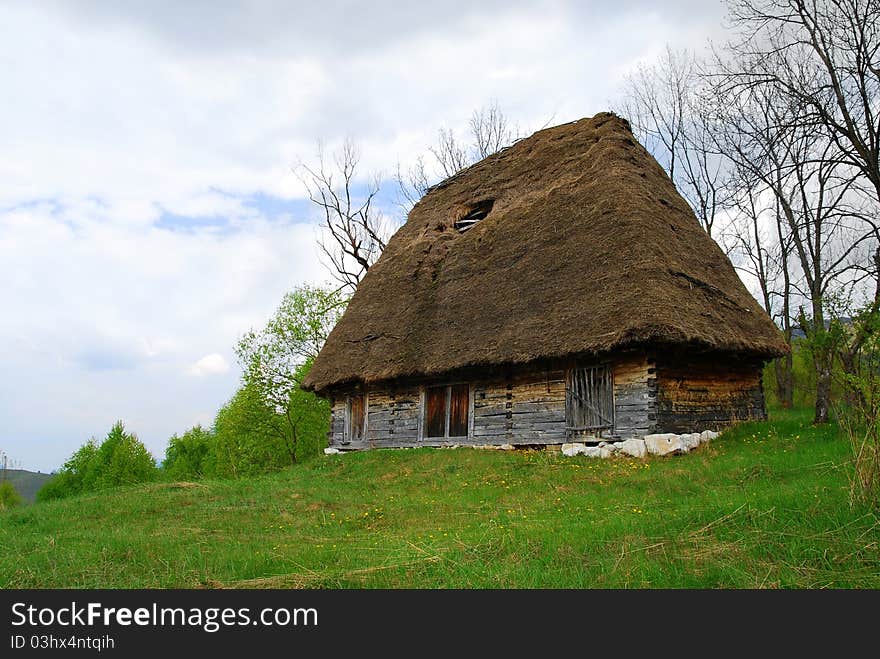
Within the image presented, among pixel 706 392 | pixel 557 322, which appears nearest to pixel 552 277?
pixel 557 322

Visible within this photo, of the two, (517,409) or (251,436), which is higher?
(517,409)

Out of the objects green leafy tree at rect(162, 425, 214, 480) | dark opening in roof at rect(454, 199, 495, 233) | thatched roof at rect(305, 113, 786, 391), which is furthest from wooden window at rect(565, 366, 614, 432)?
green leafy tree at rect(162, 425, 214, 480)

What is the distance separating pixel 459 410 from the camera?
1677cm

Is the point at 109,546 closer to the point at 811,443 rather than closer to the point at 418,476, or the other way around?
the point at 418,476

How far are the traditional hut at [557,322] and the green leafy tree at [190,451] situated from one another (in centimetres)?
2808

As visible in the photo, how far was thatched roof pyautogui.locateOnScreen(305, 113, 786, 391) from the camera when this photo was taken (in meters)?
13.5

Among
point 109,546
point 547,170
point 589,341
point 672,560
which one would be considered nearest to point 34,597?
point 109,546

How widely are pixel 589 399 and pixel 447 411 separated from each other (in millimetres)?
4197

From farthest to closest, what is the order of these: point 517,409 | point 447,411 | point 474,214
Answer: point 474,214, point 447,411, point 517,409

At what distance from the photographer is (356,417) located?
780 inches

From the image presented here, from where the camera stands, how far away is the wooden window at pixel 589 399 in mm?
13859

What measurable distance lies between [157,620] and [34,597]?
1425 millimetres

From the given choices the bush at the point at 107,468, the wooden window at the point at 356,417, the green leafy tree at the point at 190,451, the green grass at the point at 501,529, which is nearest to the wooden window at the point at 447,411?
the wooden window at the point at 356,417

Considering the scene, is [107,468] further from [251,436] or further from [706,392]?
[706,392]
